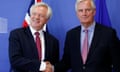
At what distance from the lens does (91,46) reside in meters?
2.30

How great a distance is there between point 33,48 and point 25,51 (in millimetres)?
76

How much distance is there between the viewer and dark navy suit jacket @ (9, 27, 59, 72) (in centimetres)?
227

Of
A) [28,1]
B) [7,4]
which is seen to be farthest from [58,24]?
[7,4]

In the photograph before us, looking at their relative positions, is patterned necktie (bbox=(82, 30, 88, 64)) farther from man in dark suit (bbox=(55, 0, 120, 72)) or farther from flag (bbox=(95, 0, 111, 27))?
flag (bbox=(95, 0, 111, 27))

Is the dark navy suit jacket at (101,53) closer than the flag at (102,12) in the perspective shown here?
Yes

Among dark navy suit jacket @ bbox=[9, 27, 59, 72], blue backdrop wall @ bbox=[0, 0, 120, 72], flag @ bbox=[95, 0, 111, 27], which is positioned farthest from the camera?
blue backdrop wall @ bbox=[0, 0, 120, 72]

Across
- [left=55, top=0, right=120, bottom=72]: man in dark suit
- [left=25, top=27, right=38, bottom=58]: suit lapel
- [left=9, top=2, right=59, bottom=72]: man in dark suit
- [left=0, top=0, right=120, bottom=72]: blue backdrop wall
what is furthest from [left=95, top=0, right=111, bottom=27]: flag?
[left=25, top=27, right=38, bottom=58]: suit lapel

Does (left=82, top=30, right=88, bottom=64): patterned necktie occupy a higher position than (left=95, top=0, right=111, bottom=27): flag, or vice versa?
(left=95, top=0, right=111, bottom=27): flag

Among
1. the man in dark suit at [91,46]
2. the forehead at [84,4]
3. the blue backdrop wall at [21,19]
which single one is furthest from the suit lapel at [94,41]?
the blue backdrop wall at [21,19]

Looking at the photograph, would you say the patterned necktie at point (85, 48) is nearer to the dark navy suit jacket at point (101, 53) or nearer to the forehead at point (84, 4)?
the dark navy suit jacket at point (101, 53)

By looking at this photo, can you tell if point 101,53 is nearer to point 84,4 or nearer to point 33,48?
point 84,4

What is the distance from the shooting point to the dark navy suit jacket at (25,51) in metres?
2.27

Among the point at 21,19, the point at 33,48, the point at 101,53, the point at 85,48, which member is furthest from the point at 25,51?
the point at 21,19

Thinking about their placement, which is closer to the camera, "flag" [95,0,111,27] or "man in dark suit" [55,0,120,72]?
"man in dark suit" [55,0,120,72]
